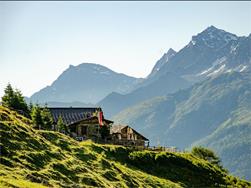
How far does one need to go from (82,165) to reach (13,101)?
35834 mm

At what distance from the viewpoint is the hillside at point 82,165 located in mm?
61938

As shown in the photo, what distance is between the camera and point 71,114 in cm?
13362

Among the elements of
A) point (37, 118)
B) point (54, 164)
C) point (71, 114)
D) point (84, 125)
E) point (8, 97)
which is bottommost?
point (54, 164)

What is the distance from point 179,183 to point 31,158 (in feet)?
128

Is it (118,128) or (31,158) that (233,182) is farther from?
(31,158)

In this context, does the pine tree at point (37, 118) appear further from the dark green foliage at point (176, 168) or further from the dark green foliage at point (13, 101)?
the dark green foliage at point (176, 168)

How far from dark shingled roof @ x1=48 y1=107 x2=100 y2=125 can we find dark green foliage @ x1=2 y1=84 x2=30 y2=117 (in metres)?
20.4

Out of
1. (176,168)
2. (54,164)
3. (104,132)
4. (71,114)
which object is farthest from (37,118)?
(71,114)

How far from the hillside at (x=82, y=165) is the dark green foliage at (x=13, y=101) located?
42.4ft

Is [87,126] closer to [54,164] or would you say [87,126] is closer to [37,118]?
[37,118]

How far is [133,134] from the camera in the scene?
147 m

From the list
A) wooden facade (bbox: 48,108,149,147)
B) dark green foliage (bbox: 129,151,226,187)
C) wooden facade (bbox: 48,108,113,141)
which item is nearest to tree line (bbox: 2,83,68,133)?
wooden facade (bbox: 48,108,149,147)

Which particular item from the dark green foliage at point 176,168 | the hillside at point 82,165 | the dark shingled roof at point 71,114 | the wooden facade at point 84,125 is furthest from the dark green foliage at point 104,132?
the dark green foliage at point 176,168

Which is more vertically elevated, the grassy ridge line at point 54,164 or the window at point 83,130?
the window at point 83,130
